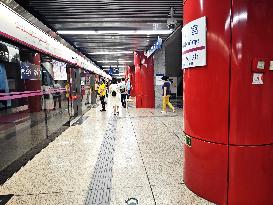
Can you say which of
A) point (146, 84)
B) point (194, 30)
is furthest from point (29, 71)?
point (146, 84)

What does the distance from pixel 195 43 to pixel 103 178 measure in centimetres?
224

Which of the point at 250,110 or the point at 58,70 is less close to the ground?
the point at 58,70

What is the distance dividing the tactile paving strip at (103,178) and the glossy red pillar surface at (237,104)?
4.15 feet

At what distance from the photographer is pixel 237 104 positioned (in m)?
2.47

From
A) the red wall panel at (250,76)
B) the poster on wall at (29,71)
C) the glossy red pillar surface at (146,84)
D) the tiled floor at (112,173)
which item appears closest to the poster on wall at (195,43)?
the red wall panel at (250,76)

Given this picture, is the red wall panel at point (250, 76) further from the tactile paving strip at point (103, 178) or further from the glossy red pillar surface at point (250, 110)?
the tactile paving strip at point (103, 178)

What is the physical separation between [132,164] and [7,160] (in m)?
2.40

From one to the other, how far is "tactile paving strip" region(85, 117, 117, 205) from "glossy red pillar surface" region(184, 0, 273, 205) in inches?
49.8

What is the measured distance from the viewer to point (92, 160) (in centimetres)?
420

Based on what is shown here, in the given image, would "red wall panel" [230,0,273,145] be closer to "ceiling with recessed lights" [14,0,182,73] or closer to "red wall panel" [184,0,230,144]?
"red wall panel" [184,0,230,144]

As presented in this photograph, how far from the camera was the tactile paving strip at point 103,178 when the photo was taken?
2787 mm

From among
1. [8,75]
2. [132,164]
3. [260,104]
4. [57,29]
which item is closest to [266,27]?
[260,104]

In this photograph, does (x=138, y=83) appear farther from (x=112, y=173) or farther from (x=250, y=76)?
(x=250, y=76)

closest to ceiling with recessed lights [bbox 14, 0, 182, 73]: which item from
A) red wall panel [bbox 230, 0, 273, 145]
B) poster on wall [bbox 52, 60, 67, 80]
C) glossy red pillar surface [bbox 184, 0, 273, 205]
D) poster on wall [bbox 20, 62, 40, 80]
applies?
poster on wall [bbox 52, 60, 67, 80]
